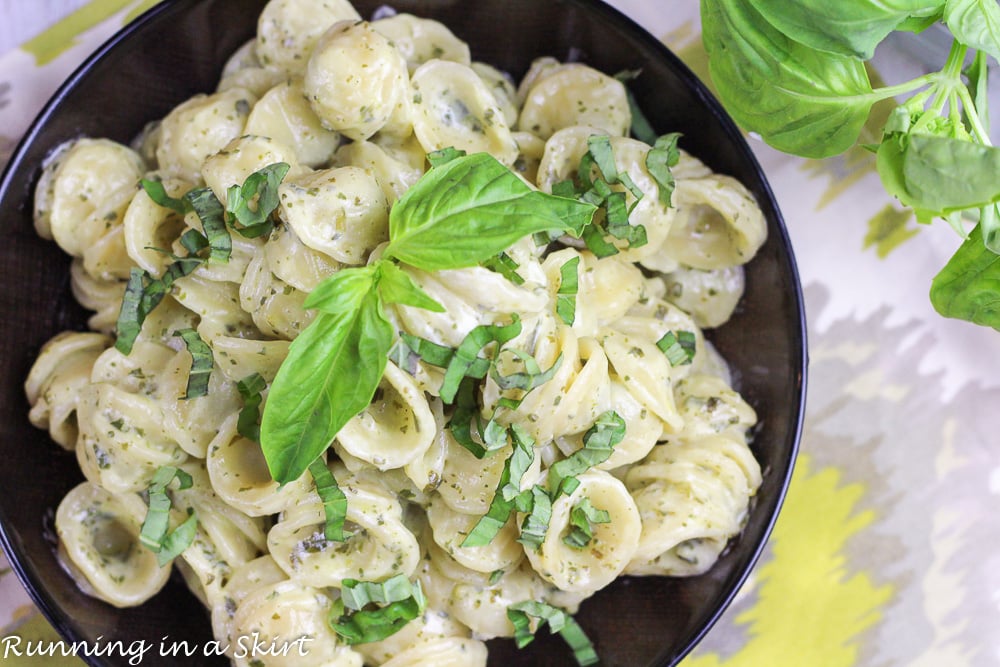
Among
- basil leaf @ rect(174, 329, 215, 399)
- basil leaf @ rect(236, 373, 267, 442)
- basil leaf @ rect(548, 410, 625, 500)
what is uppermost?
basil leaf @ rect(174, 329, 215, 399)

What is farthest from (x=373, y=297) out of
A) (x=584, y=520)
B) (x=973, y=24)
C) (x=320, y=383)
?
(x=973, y=24)

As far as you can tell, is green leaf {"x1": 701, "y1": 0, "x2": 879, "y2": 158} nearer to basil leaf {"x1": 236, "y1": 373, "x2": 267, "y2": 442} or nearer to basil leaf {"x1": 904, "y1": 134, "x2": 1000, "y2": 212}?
basil leaf {"x1": 904, "y1": 134, "x2": 1000, "y2": 212}

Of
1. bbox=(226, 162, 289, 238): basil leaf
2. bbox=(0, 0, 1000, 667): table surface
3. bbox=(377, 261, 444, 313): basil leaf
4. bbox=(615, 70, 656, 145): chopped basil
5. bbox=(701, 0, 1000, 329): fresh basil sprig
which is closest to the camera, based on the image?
bbox=(377, 261, 444, 313): basil leaf

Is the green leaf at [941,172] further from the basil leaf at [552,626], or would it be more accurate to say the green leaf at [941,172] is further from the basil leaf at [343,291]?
the basil leaf at [552,626]

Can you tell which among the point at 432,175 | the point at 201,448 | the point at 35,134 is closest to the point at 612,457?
the point at 432,175

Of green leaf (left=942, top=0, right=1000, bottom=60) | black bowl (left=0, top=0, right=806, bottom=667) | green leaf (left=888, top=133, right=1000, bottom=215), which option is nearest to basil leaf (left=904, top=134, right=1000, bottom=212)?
green leaf (left=888, top=133, right=1000, bottom=215)

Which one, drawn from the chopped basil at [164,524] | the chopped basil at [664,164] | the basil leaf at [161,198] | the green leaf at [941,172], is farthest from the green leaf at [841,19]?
the chopped basil at [164,524]

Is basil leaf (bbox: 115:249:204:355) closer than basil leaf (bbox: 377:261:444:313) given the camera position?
No
